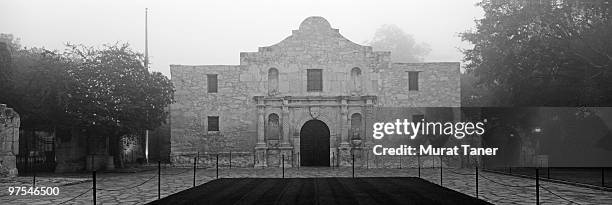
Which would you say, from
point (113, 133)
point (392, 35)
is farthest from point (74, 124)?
point (392, 35)

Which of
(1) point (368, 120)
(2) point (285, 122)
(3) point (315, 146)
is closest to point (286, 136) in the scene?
(2) point (285, 122)

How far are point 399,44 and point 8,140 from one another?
167 feet

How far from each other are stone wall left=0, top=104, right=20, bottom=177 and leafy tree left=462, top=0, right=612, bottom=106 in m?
18.6

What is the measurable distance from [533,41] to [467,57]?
6434 millimetres

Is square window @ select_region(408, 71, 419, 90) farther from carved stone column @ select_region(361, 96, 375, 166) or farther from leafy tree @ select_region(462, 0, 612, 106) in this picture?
leafy tree @ select_region(462, 0, 612, 106)

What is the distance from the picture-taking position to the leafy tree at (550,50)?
68.6 ft

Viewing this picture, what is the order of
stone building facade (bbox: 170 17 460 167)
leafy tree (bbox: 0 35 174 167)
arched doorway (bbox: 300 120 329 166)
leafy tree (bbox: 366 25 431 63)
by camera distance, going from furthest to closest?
leafy tree (bbox: 366 25 431 63) < arched doorway (bbox: 300 120 329 166) < stone building facade (bbox: 170 17 460 167) < leafy tree (bbox: 0 35 174 167)

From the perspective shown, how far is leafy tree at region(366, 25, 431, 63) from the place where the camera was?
213ft

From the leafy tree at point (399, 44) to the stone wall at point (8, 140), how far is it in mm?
48066

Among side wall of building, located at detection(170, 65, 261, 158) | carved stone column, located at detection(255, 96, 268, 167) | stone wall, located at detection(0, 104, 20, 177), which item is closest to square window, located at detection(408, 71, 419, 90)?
carved stone column, located at detection(255, 96, 268, 167)

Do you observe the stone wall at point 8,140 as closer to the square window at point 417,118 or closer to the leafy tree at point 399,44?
the square window at point 417,118

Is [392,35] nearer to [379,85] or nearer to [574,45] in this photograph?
[379,85]

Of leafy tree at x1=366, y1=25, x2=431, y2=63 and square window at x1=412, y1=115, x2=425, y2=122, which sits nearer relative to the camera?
Result: square window at x1=412, y1=115, x2=425, y2=122

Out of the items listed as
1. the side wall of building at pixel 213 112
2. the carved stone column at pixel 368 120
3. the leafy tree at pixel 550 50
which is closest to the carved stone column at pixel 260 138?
the side wall of building at pixel 213 112
